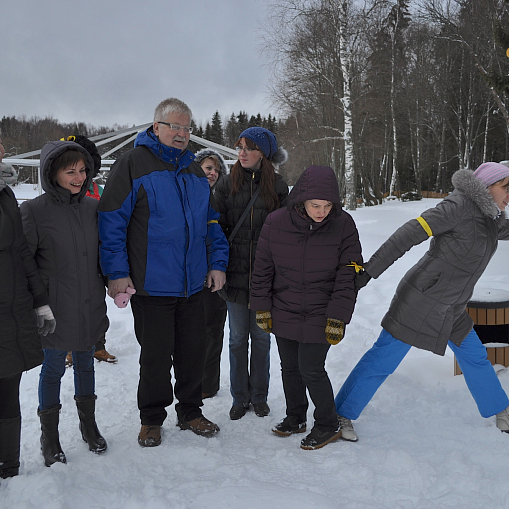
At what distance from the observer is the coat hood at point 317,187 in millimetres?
2717

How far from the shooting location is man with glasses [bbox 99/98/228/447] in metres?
2.74

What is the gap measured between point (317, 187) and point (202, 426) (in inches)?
69.0

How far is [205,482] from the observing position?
237 centimetres

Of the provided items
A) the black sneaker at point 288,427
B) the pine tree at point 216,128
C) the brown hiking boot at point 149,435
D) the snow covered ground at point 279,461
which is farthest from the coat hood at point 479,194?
the pine tree at point 216,128

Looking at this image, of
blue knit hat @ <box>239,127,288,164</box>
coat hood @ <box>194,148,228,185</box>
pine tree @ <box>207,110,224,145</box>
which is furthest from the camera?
pine tree @ <box>207,110,224,145</box>

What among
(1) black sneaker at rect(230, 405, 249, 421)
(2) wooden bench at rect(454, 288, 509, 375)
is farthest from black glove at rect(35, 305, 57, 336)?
(2) wooden bench at rect(454, 288, 509, 375)

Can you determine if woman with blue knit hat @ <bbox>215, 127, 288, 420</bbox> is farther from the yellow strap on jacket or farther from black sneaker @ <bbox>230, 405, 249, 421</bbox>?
the yellow strap on jacket

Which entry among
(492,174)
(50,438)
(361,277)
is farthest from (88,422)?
(492,174)

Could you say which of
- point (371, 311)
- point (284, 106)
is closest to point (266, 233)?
point (371, 311)

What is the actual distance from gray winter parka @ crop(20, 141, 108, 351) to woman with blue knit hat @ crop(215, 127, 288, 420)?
983mm

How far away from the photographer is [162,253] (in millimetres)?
2822

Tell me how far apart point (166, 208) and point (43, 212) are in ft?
2.32

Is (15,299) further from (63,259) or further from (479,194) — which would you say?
(479,194)

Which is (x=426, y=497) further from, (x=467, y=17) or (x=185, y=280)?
(x=467, y=17)
